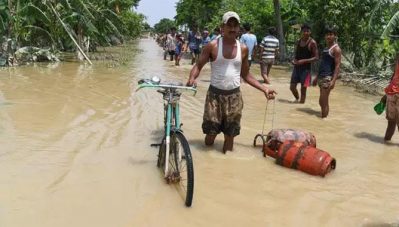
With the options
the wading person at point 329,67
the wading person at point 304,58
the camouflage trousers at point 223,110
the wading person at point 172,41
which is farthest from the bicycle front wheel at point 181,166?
the wading person at point 172,41

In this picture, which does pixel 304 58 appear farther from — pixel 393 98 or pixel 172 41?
pixel 172 41

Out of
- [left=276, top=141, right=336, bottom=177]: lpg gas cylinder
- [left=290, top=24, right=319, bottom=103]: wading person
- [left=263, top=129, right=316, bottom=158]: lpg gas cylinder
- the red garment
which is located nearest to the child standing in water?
the red garment

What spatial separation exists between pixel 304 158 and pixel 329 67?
141 inches

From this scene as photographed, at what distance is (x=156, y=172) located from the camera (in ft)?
17.9

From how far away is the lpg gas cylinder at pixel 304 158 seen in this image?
18.1 feet

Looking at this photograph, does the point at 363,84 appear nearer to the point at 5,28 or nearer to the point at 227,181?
the point at 227,181

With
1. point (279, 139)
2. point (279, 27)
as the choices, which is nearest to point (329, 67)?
point (279, 139)

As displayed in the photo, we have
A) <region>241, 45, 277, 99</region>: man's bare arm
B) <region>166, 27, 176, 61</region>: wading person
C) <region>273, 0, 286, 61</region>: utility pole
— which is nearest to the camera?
<region>241, 45, 277, 99</region>: man's bare arm

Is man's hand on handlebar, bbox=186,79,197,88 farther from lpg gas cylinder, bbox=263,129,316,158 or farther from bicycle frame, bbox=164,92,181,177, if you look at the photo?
lpg gas cylinder, bbox=263,129,316,158

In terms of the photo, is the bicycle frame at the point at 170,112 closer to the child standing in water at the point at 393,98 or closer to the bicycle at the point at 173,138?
the bicycle at the point at 173,138

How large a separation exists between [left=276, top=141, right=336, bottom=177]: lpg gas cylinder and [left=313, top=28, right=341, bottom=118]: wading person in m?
3.03

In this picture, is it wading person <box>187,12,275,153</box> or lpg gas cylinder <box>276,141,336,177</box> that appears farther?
wading person <box>187,12,275,153</box>

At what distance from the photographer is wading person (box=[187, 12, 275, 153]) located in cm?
565

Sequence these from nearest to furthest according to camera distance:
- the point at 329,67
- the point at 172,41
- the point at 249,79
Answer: the point at 249,79, the point at 329,67, the point at 172,41
